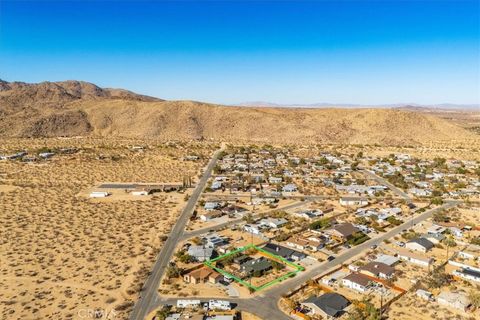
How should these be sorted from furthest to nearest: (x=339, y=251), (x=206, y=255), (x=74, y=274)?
1. (x=339, y=251)
2. (x=206, y=255)
3. (x=74, y=274)

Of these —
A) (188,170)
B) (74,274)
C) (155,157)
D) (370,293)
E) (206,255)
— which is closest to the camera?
(370,293)

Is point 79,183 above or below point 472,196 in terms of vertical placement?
above

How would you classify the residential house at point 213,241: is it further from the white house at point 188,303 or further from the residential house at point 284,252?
the white house at point 188,303

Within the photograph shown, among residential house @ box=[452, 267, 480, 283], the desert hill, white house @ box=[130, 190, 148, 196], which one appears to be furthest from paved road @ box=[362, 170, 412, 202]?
the desert hill

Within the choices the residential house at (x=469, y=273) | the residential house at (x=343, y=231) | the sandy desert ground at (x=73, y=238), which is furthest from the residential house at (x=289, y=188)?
the residential house at (x=469, y=273)

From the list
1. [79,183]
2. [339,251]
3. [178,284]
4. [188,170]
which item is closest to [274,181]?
[188,170]

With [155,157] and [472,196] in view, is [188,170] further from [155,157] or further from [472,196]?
[472,196]

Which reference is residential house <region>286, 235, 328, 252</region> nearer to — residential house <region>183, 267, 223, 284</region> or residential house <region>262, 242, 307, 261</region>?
residential house <region>262, 242, 307, 261</region>
